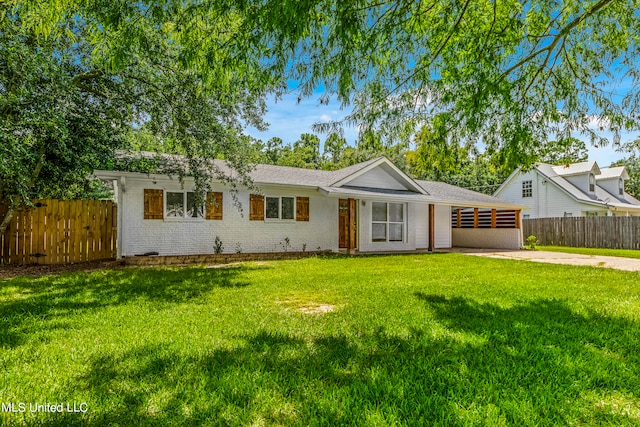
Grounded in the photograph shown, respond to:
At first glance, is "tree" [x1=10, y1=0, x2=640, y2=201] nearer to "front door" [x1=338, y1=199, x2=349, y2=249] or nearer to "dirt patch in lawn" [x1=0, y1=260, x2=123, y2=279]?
"dirt patch in lawn" [x1=0, y1=260, x2=123, y2=279]

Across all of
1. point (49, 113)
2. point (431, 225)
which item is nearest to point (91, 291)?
point (49, 113)

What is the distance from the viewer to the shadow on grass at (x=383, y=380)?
2312 millimetres

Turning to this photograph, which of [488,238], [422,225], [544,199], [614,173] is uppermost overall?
[614,173]

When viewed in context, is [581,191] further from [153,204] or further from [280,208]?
[153,204]

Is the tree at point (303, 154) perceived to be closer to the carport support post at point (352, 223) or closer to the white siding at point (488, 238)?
the white siding at point (488, 238)

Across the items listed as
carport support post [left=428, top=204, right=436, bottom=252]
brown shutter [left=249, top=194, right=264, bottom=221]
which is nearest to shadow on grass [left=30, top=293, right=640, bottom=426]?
brown shutter [left=249, top=194, right=264, bottom=221]

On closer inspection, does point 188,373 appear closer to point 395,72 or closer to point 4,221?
A: point 395,72

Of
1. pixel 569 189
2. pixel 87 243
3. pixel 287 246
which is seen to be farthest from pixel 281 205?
pixel 569 189

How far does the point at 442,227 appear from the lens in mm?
17906

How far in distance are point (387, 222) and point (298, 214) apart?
13.7 feet

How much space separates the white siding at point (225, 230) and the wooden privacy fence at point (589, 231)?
13.8 meters

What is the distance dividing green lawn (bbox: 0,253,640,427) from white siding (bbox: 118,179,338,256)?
13.7ft

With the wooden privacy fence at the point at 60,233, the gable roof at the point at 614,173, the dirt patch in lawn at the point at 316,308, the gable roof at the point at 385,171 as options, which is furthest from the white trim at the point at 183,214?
the gable roof at the point at 614,173

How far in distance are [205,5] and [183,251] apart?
27.2ft
